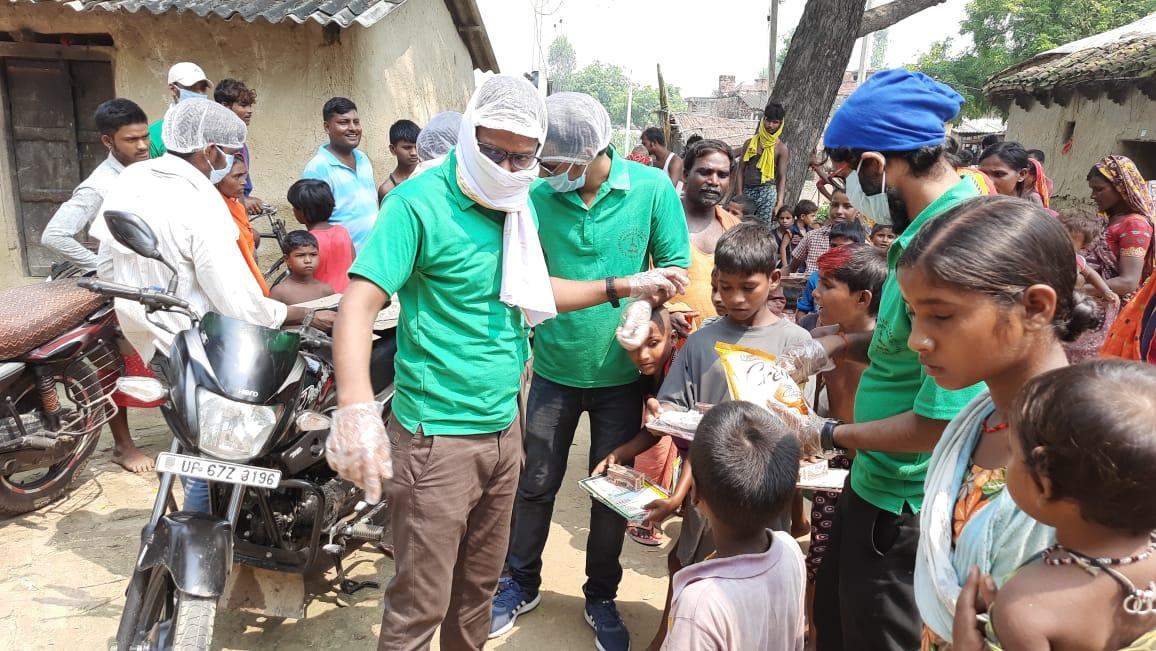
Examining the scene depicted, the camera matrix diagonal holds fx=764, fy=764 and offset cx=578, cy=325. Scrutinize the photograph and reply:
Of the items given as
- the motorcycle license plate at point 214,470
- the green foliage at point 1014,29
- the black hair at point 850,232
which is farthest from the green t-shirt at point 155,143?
the green foliage at point 1014,29

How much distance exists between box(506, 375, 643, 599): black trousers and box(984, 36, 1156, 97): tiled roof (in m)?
7.41

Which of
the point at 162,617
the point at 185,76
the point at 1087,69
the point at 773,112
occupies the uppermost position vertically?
the point at 1087,69

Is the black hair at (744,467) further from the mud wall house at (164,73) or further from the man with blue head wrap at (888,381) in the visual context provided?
the mud wall house at (164,73)

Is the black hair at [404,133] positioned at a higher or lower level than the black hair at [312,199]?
higher

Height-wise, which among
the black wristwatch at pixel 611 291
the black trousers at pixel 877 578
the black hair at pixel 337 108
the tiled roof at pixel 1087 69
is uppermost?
the tiled roof at pixel 1087 69

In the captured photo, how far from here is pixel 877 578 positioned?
2.06 metres

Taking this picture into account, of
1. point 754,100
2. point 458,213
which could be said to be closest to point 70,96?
point 458,213

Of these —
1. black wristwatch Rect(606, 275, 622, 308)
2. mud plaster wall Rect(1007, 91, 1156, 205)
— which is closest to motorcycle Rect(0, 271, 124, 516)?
black wristwatch Rect(606, 275, 622, 308)

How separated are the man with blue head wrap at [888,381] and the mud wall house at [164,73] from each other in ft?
18.2

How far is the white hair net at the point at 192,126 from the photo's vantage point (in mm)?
3309

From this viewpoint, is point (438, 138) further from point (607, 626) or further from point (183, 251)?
point (607, 626)

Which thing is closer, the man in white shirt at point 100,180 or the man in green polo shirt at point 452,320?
the man in green polo shirt at point 452,320

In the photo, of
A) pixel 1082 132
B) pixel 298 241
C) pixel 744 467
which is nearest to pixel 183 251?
pixel 298 241

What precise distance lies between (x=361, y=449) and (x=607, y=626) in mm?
1616
